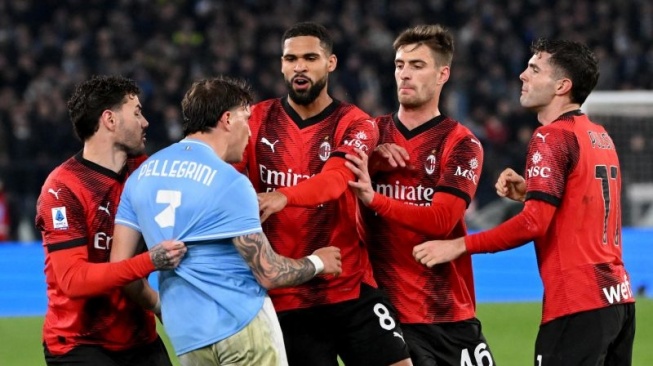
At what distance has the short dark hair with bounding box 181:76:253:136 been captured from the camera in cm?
531

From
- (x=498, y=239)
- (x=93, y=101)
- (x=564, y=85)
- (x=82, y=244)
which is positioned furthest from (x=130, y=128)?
(x=564, y=85)

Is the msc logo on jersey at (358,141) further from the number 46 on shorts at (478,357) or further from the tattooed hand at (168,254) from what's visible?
the tattooed hand at (168,254)

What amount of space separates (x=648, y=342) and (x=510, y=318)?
5.58ft

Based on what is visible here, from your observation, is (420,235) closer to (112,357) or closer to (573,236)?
(573,236)

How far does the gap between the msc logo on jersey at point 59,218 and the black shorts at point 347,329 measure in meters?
1.37

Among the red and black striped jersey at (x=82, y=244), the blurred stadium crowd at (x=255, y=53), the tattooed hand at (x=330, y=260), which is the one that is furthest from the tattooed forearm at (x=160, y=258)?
the blurred stadium crowd at (x=255, y=53)

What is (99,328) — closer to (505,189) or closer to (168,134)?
(505,189)

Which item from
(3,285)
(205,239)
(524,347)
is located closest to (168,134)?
(3,285)

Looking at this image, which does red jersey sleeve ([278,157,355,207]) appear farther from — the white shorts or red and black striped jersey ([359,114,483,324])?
the white shorts

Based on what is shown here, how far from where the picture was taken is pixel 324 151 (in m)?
6.36

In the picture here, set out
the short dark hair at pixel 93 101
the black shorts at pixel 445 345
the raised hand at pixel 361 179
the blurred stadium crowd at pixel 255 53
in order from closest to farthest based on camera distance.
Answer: the short dark hair at pixel 93 101 → the raised hand at pixel 361 179 → the black shorts at pixel 445 345 → the blurred stadium crowd at pixel 255 53

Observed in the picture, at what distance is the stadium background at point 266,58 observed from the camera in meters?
17.4

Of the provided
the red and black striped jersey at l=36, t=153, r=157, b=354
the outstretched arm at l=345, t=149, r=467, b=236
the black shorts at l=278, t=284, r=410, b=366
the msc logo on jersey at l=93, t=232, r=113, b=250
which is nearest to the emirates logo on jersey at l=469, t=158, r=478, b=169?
the outstretched arm at l=345, t=149, r=467, b=236

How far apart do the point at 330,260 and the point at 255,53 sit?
51.7ft
